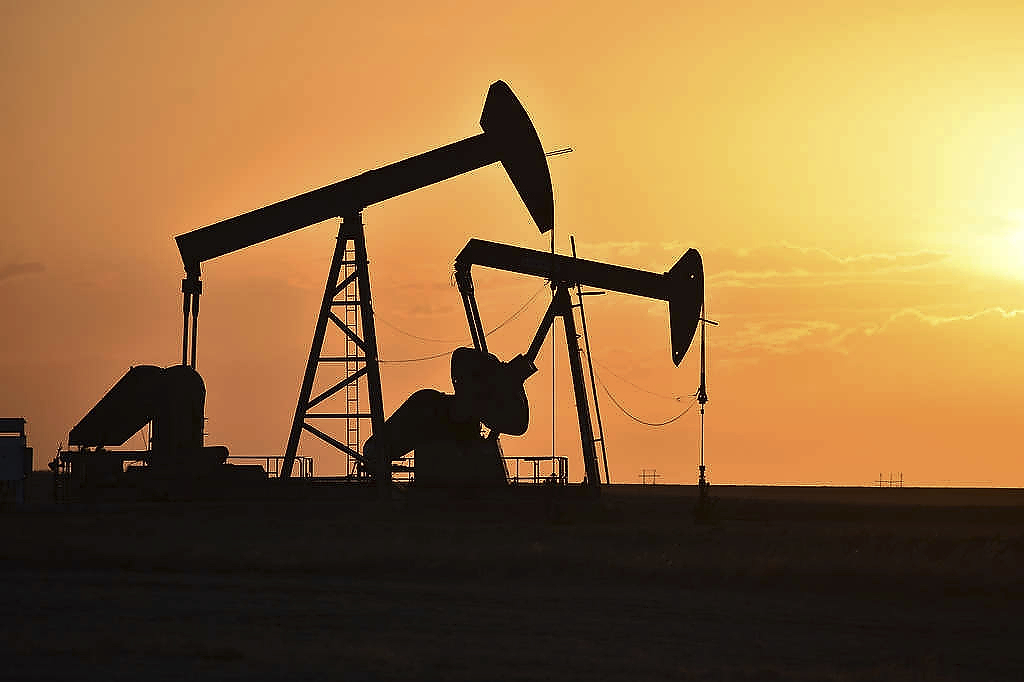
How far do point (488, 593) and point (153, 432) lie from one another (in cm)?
1983

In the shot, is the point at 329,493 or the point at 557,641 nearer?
the point at 557,641

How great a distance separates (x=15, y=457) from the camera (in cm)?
4678

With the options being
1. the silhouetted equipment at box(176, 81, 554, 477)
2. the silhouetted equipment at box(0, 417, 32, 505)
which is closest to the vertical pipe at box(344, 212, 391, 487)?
the silhouetted equipment at box(176, 81, 554, 477)

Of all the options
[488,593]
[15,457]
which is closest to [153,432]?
[15,457]

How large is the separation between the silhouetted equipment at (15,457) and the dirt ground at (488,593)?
262 inches

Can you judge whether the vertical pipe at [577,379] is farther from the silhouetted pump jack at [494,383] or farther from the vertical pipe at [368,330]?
the vertical pipe at [368,330]

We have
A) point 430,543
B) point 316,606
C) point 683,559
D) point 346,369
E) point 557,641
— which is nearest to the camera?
point 557,641

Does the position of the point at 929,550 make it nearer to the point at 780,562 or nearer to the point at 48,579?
the point at 780,562

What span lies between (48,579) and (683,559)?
11.5 metres

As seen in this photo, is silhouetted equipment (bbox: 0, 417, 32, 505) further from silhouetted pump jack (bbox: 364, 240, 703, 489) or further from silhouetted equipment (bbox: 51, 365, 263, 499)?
silhouetted pump jack (bbox: 364, 240, 703, 489)

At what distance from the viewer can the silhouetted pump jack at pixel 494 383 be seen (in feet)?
132

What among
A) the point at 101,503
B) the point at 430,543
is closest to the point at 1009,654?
the point at 430,543

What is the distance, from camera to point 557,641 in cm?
1883

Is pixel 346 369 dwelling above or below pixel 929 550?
above
